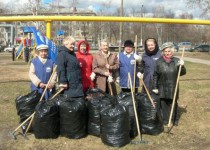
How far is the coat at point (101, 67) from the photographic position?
17.2ft

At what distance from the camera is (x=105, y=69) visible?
17.5 feet

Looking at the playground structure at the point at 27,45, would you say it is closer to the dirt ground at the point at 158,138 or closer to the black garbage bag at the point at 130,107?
the dirt ground at the point at 158,138

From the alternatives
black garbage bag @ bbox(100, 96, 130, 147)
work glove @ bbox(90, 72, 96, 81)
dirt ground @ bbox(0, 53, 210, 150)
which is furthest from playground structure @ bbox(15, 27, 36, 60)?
black garbage bag @ bbox(100, 96, 130, 147)

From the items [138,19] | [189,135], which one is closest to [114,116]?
[189,135]

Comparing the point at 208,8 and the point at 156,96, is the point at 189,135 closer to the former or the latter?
the point at 156,96

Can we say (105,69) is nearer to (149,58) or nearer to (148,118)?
(149,58)

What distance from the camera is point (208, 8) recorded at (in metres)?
30.6

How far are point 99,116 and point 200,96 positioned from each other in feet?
14.5

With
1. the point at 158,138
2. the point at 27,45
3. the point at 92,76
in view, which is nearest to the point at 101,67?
the point at 92,76

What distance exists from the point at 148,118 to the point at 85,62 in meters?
1.45

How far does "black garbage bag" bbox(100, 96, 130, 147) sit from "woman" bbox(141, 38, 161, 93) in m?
Result: 1.20

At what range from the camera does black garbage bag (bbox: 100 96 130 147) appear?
13.9 feet

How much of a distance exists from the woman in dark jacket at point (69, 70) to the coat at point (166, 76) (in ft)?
4.35

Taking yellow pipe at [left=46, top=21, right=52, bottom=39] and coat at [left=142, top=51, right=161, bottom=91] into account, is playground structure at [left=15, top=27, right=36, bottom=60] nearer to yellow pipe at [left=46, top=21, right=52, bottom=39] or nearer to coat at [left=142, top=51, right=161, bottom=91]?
yellow pipe at [left=46, top=21, right=52, bottom=39]
